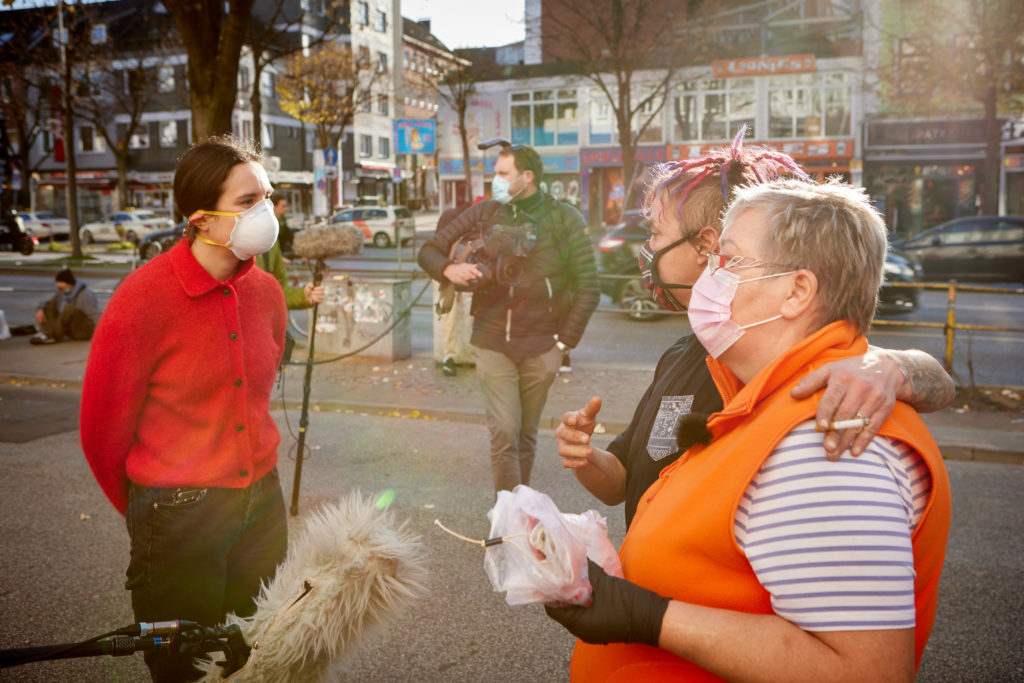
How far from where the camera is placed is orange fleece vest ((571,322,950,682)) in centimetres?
134

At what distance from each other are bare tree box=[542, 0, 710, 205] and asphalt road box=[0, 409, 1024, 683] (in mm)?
18586

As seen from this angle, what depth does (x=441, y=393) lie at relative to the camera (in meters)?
8.77

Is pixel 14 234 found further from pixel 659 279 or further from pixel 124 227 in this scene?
pixel 659 279

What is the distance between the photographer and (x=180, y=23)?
35.6 feet

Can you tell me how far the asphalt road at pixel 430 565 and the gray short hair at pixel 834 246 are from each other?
1178mm

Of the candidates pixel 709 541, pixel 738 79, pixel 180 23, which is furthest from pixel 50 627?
pixel 738 79

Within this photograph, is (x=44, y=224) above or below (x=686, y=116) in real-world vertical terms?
below

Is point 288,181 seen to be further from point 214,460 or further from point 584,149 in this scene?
point 214,460

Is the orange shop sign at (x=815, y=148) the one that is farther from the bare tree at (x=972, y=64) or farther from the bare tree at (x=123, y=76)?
the bare tree at (x=123, y=76)

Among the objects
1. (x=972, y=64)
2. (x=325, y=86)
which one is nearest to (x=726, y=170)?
(x=972, y=64)

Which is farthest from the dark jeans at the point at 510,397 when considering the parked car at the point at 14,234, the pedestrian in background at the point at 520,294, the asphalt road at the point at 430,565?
the parked car at the point at 14,234

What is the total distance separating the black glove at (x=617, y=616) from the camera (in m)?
1.37

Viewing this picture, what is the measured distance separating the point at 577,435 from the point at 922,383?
80 centimetres

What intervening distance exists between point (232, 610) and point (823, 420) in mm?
2095
